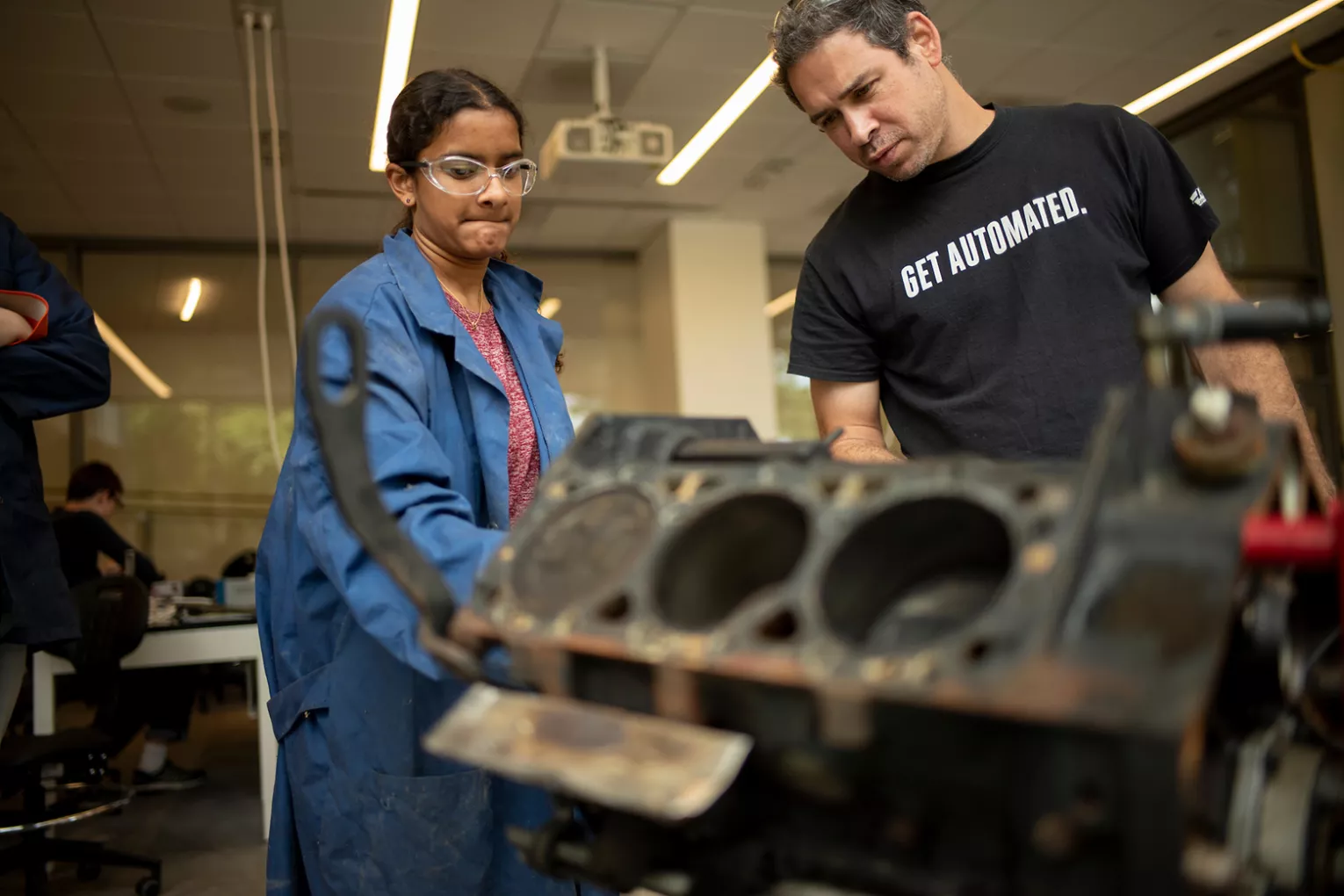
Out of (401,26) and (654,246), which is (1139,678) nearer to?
(401,26)

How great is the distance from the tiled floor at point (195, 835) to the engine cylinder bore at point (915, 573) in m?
2.95

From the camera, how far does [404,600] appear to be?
0.92 meters

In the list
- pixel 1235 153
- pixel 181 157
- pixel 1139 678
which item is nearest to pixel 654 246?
pixel 181 157

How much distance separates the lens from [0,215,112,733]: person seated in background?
1900 millimetres

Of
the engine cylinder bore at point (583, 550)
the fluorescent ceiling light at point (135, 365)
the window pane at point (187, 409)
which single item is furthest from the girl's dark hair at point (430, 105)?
the fluorescent ceiling light at point (135, 365)

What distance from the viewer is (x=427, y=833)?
109 centimetres

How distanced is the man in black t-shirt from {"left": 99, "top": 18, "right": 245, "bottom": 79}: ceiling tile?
371cm

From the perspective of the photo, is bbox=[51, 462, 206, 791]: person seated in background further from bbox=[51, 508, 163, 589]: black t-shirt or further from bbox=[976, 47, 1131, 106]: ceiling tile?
bbox=[976, 47, 1131, 106]: ceiling tile

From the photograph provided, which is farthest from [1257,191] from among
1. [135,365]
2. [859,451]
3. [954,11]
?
[135,365]

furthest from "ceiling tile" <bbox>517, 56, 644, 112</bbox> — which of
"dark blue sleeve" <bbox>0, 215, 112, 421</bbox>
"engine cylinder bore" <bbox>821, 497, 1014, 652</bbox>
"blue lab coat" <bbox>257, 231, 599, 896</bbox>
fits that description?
"engine cylinder bore" <bbox>821, 497, 1014, 652</bbox>

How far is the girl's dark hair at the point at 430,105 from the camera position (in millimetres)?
1286

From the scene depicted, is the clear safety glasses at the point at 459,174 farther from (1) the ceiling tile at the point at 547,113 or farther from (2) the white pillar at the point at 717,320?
(2) the white pillar at the point at 717,320

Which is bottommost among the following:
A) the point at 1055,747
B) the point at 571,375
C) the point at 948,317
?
the point at 1055,747

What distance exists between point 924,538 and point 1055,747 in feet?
0.57
